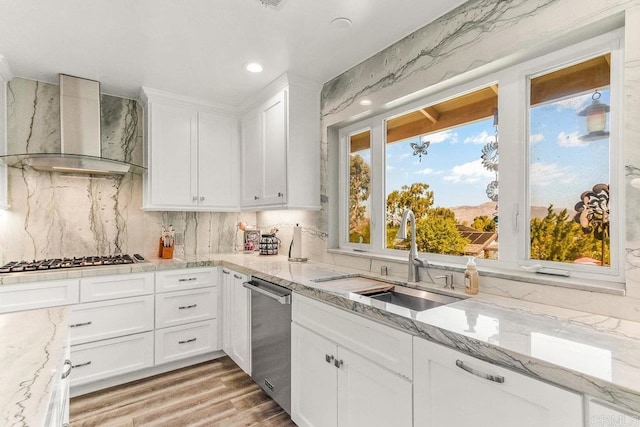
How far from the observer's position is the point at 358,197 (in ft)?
8.80

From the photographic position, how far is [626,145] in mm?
1247

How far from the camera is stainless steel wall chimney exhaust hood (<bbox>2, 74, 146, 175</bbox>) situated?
2.57m

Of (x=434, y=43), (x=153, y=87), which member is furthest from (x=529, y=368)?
(x=153, y=87)

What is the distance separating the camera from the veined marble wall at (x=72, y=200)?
263 centimetres

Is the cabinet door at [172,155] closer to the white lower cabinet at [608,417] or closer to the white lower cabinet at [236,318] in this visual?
the white lower cabinet at [236,318]

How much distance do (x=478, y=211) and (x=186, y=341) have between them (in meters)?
2.49

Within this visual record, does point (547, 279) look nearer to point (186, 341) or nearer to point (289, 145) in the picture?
point (289, 145)

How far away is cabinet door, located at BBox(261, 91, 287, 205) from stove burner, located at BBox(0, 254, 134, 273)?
129 cm

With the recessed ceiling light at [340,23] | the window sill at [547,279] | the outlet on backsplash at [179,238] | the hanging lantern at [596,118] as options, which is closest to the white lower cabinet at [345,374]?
the window sill at [547,279]

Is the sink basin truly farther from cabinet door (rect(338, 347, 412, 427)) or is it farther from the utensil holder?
the utensil holder

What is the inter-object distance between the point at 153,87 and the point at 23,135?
42.3 inches

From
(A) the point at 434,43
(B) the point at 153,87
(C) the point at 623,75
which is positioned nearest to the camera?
(C) the point at 623,75

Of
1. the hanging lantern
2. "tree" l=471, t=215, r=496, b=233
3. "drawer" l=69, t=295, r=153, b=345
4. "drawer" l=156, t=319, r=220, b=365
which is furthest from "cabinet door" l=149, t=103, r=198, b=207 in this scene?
the hanging lantern

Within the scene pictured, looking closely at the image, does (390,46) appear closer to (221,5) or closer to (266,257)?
(221,5)
